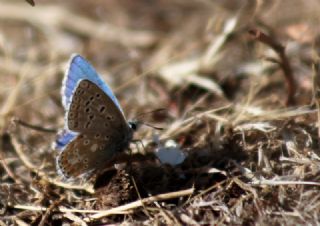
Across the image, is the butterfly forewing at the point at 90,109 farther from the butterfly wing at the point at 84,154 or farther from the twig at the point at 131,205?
the twig at the point at 131,205

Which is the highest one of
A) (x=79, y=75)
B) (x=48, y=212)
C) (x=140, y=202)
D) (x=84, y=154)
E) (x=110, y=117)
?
(x=79, y=75)

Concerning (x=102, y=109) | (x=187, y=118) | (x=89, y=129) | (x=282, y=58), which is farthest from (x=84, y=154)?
(x=282, y=58)

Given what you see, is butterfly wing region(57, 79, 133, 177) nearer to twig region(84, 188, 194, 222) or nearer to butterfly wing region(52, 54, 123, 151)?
butterfly wing region(52, 54, 123, 151)

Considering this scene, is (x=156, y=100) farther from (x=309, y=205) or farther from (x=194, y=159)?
(x=309, y=205)

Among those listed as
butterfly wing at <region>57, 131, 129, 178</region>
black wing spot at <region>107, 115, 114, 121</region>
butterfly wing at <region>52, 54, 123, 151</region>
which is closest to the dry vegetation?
butterfly wing at <region>57, 131, 129, 178</region>

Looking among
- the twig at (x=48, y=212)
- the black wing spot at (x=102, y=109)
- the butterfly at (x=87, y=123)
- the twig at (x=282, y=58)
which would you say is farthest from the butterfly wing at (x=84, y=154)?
the twig at (x=282, y=58)

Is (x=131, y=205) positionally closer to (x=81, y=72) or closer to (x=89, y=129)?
(x=89, y=129)

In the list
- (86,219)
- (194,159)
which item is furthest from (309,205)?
(86,219)
